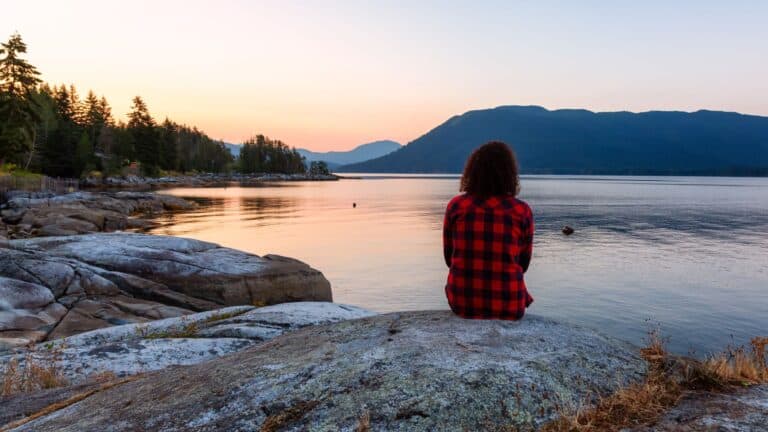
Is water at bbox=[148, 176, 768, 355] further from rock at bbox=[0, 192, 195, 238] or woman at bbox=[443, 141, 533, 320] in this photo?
woman at bbox=[443, 141, 533, 320]

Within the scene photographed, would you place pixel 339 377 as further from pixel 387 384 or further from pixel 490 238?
pixel 490 238

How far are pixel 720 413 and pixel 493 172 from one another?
3024mm

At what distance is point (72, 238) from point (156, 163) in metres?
128

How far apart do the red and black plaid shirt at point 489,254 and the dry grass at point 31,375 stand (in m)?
5.65

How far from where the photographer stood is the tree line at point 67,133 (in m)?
66.9

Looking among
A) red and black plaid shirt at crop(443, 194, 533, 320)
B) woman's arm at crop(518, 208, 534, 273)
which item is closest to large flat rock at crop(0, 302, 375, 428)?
red and black plaid shirt at crop(443, 194, 533, 320)

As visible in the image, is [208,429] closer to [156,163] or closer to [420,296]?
[420,296]

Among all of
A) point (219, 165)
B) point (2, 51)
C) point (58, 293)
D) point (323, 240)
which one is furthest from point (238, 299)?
point (219, 165)

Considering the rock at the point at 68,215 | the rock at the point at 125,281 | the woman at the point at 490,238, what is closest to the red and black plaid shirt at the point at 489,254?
the woman at the point at 490,238

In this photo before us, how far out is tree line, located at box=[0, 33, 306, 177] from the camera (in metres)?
66.9

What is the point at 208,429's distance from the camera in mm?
3881

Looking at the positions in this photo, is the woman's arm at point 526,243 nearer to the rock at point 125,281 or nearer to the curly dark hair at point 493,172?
the curly dark hair at point 493,172

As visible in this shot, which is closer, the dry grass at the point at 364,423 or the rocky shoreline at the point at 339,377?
the dry grass at the point at 364,423

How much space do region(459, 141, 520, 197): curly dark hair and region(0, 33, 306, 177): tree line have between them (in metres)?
79.1
